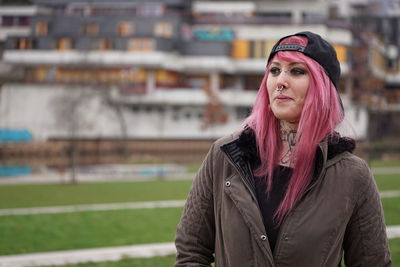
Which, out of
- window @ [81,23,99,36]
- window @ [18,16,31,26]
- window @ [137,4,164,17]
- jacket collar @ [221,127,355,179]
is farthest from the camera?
window @ [18,16,31,26]

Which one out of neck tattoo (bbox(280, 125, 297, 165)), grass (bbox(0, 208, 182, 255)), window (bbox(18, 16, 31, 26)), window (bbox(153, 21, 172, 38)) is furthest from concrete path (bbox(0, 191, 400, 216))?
window (bbox(18, 16, 31, 26))

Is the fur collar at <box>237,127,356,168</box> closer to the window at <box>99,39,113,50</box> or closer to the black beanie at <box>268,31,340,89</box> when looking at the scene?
the black beanie at <box>268,31,340,89</box>

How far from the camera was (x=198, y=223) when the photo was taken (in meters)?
2.87

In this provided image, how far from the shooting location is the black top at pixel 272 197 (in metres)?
2.73

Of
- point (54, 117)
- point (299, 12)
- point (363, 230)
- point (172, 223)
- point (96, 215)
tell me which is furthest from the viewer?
point (299, 12)

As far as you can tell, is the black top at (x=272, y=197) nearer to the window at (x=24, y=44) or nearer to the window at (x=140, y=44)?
the window at (x=140, y=44)

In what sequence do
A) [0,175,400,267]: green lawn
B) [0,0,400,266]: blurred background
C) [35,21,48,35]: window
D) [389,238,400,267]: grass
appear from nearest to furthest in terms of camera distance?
1. [389,238,400,267]: grass
2. [0,175,400,267]: green lawn
3. [0,0,400,266]: blurred background
4. [35,21,48,35]: window

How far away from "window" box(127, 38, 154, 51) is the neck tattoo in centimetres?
4656

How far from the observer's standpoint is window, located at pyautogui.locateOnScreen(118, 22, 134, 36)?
50.1 m

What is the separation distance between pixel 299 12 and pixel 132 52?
577 inches

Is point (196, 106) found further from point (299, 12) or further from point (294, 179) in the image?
point (294, 179)

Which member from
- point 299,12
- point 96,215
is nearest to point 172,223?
point 96,215

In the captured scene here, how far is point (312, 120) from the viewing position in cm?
278

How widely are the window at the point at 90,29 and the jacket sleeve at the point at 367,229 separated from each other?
49.0m
